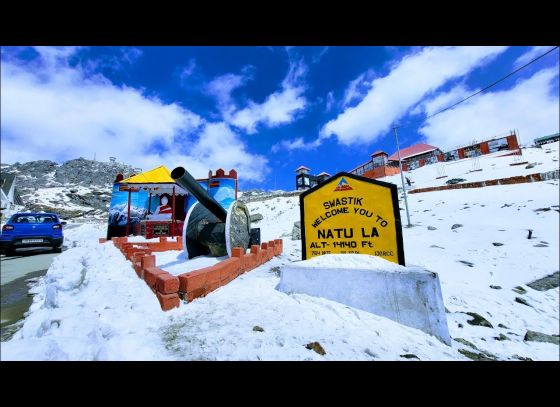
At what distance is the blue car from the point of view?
4.16 metres

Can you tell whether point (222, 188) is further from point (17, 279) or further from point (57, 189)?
point (17, 279)

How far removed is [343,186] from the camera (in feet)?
14.6

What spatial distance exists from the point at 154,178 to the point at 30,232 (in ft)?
32.3

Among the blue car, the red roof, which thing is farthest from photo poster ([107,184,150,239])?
the red roof

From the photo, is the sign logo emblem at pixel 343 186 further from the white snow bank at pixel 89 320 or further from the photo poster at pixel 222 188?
the photo poster at pixel 222 188

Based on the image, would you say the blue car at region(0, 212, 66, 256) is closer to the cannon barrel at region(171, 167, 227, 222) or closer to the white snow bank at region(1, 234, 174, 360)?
the white snow bank at region(1, 234, 174, 360)

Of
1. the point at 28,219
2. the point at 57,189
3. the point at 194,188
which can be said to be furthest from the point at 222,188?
the point at 28,219

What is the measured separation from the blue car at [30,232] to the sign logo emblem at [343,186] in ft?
18.3

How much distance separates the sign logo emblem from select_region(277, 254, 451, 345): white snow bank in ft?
4.06

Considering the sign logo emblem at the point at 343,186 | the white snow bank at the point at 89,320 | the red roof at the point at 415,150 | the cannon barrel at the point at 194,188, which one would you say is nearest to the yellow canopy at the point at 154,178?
the cannon barrel at the point at 194,188
